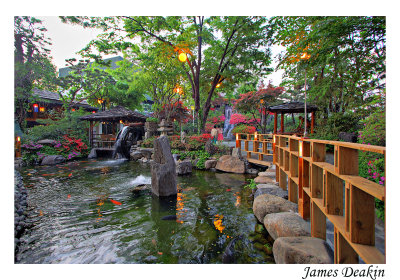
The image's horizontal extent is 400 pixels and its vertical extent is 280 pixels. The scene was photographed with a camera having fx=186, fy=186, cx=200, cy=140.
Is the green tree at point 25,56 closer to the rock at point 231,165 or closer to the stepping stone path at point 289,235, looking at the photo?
the stepping stone path at point 289,235

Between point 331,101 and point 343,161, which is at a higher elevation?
point 331,101

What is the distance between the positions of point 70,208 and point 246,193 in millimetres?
4626

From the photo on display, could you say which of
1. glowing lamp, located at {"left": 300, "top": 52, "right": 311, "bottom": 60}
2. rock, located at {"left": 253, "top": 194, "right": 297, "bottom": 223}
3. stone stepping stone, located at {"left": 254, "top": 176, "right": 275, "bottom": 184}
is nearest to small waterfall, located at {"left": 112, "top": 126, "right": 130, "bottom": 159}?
stone stepping stone, located at {"left": 254, "top": 176, "right": 275, "bottom": 184}

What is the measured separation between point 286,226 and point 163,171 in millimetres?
3346

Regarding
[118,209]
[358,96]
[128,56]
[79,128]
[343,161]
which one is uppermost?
[128,56]

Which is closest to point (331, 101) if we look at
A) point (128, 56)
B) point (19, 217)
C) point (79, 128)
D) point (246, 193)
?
point (246, 193)

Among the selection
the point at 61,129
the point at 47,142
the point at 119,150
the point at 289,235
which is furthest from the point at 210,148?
the point at 61,129

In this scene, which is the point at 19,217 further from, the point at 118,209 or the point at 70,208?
the point at 118,209

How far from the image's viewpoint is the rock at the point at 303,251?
1942mm

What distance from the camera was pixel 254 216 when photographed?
396cm

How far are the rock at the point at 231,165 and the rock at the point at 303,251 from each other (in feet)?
19.2

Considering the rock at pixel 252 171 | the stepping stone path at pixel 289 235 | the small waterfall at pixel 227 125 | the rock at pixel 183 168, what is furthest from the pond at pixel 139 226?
→ the small waterfall at pixel 227 125

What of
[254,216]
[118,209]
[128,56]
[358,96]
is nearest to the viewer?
[254,216]
